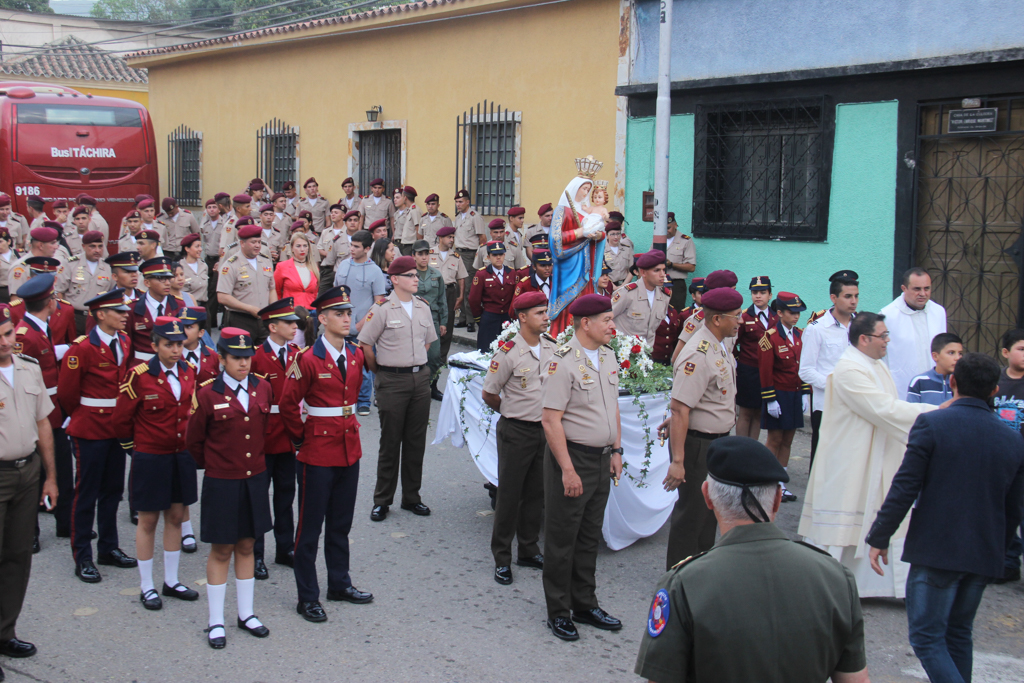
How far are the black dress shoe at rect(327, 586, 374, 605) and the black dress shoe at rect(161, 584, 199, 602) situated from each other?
0.83 meters

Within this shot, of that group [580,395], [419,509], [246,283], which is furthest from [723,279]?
[246,283]

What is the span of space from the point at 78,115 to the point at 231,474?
1559 centimetres

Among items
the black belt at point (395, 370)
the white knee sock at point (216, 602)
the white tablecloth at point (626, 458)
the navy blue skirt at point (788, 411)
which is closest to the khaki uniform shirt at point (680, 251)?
the navy blue skirt at point (788, 411)

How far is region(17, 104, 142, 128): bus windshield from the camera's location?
1731 cm

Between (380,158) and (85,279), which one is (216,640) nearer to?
(85,279)

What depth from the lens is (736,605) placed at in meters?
2.41

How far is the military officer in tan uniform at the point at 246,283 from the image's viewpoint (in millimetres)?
9352

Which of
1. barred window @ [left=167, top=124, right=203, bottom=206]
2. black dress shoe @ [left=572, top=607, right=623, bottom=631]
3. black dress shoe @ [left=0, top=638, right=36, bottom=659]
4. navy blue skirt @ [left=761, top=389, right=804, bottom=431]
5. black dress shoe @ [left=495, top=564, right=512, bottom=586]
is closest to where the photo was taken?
black dress shoe @ [left=0, top=638, right=36, bottom=659]

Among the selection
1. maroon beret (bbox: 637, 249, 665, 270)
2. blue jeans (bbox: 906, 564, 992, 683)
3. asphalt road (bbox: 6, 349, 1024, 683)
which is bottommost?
asphalt road (bbox: 6, 349, 1024, 683)

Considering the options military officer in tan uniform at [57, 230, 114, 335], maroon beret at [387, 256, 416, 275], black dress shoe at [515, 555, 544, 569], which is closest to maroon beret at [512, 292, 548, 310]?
maroon beret at [387, 256, 416, 275]

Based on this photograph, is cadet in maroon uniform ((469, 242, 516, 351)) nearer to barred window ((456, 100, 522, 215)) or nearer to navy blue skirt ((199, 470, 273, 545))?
barred window ((456, 100, 522, 215))

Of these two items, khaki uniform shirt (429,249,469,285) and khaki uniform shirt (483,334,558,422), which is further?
khaki uniform shirt (429,249,469,285)

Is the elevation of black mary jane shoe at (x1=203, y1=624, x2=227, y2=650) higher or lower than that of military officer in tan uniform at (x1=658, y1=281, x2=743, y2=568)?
lower

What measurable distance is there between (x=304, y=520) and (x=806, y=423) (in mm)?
6526
